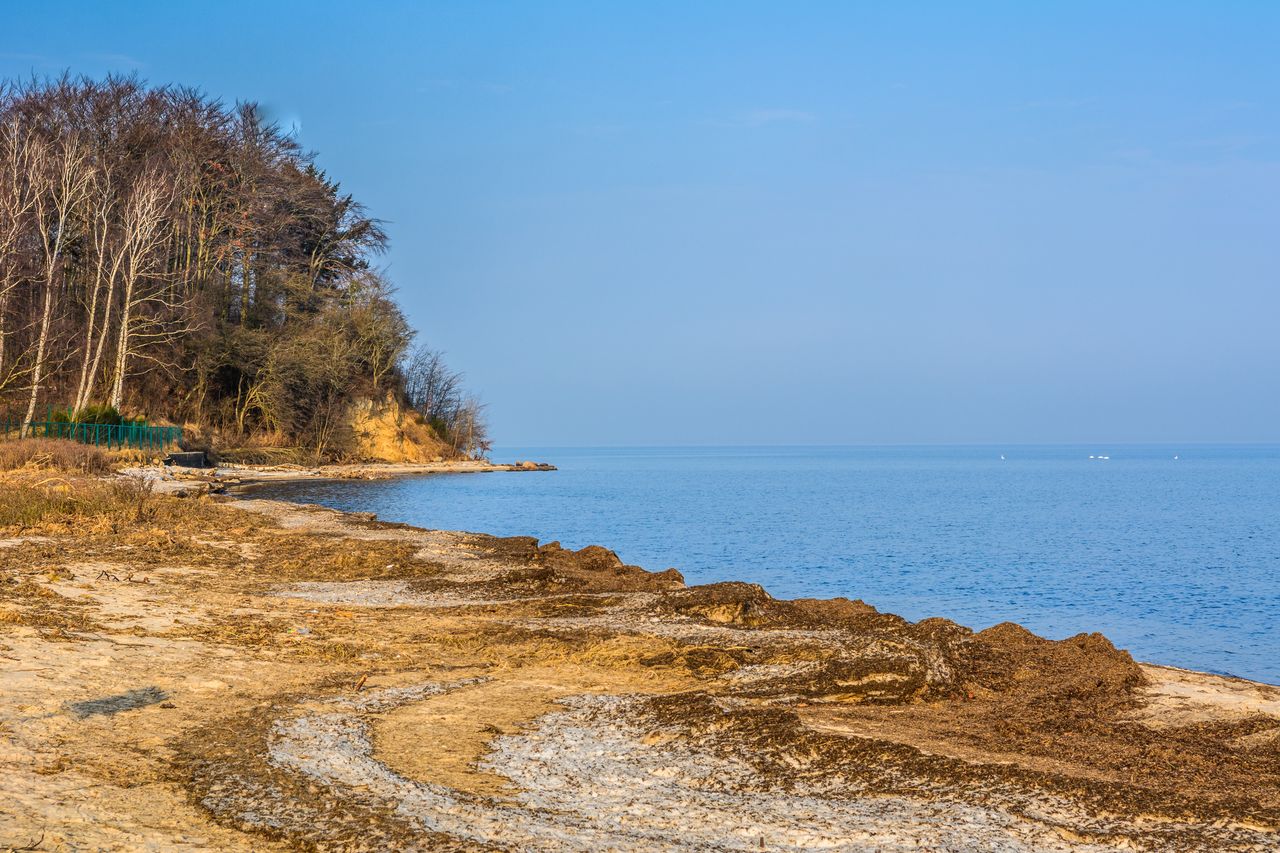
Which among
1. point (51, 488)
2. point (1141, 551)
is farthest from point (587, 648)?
point (1141, 551)

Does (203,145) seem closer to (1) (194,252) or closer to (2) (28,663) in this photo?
(1) (194,252)

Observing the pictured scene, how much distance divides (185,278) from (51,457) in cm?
2738

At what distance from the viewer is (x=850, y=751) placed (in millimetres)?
8133

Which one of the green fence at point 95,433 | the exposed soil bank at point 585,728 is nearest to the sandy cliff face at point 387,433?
the green fence at point 95,433

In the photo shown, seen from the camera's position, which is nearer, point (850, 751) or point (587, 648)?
point (850, 751)

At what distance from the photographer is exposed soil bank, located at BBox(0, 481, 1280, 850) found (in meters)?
6.38

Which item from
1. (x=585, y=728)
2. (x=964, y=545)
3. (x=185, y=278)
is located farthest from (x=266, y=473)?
(x=585, y=728)

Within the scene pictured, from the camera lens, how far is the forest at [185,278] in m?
47.1

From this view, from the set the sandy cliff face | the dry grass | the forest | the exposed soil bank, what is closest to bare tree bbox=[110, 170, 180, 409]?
the forest

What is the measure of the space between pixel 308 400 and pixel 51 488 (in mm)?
43479

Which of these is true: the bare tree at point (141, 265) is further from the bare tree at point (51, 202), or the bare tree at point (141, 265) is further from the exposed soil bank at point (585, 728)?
the exposed soil bank at point (585, 728)

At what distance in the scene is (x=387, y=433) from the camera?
76.9 m

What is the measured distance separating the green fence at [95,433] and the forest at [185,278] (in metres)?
1.12

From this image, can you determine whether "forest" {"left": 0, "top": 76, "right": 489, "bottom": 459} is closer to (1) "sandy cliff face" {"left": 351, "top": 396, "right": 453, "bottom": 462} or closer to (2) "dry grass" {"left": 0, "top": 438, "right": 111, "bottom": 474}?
(1) "sandy cliff face" {"left": 351, "top": 396, "right": 453, "bottom": 462}
